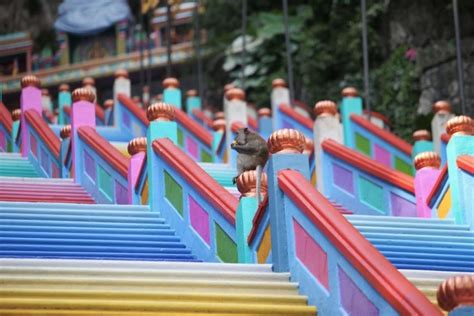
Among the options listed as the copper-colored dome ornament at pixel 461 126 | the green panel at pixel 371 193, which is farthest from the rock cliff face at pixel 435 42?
the copper-colored dome ornament at pixel 461 126

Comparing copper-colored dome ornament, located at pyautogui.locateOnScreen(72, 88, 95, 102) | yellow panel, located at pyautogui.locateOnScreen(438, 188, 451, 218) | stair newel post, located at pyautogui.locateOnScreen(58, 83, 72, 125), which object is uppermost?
stair newel post, located at pyautogui.locateOnScreen(58, 83, 72, 125)

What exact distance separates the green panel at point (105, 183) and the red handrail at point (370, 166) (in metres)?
1.95

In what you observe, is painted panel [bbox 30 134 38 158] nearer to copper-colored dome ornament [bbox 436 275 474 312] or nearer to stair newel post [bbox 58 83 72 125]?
stair newel post [bbox 58 83 72 125]

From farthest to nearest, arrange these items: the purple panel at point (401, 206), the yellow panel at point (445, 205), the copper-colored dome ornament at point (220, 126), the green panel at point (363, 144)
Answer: the copper-colored dome ornament at point (220, 126) < the green panel at point (363, 144) < the purple panel at point (401, 206) < the yellow panel at point (445, 205)

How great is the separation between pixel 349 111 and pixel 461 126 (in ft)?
16.5

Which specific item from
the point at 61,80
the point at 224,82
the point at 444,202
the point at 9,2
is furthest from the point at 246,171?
the point at 9,2

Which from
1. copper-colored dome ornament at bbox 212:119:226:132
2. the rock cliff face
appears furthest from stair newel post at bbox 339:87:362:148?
the rock cliff face

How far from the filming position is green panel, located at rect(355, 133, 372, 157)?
39.8 feet

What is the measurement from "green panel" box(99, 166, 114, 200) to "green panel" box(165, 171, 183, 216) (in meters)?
1.37

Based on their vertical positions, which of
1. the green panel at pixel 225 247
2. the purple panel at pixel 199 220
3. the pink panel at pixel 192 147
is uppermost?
the pink panel at pixel 192 147

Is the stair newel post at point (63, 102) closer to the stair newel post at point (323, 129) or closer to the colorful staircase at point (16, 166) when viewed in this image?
the colorful staircase at point (16, 166)

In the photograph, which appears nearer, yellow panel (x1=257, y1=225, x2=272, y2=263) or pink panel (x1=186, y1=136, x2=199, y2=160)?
yellow panel (x1=257, y1=225, x2=272, y2=263)

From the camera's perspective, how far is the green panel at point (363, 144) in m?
12.1

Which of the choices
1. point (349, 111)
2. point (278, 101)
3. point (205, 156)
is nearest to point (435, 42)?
point (278, 101)
